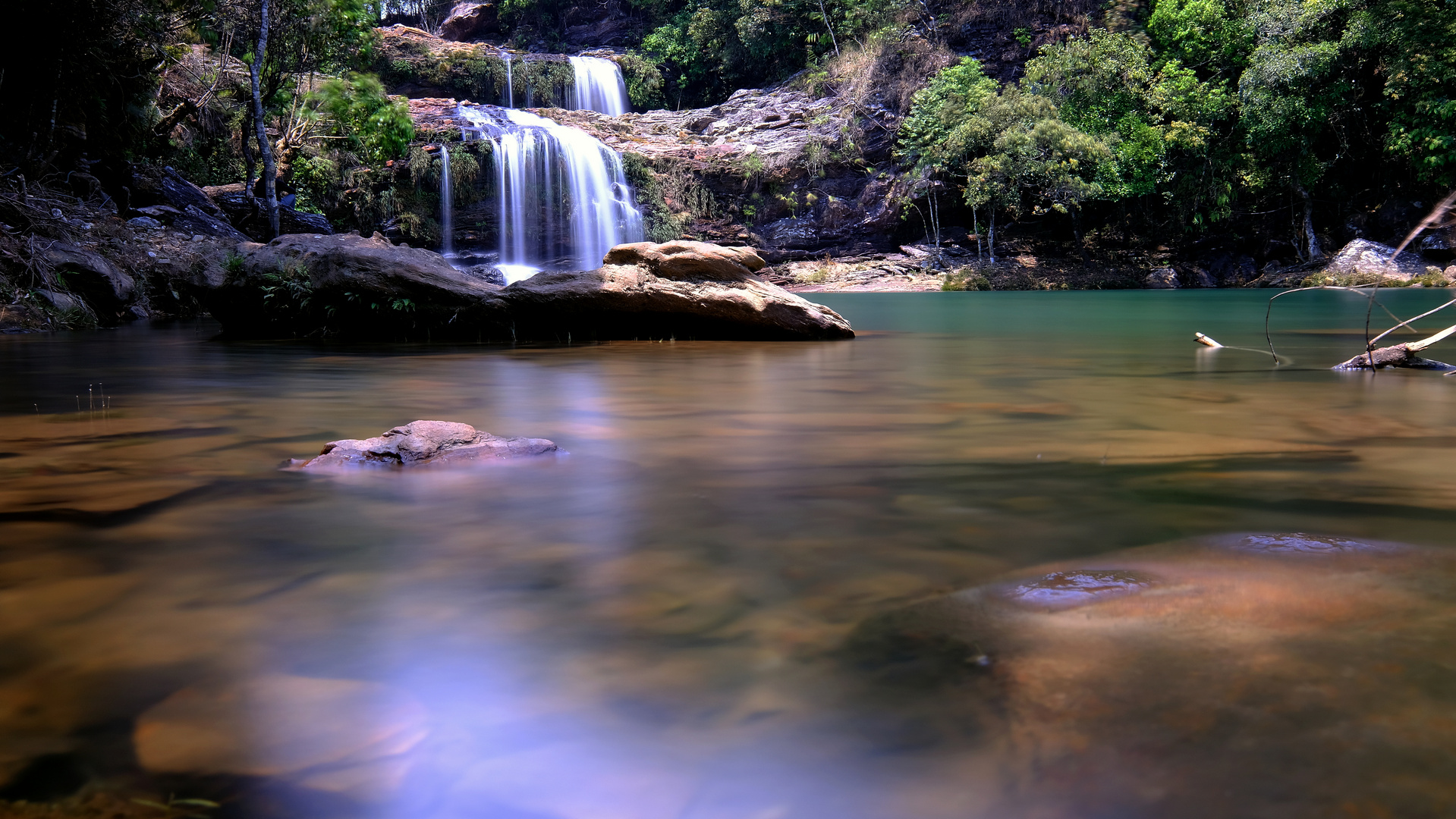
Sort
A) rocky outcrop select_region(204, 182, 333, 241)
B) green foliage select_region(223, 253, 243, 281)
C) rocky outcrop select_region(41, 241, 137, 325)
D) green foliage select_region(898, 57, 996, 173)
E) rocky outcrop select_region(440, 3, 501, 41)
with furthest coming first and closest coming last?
1. rocky outcrop select_region(440, 3, 501, 41)
2. green foliage select_region(898, 57, 996, 173)
3. rocky outcrop select_region(204, 182, 333, 241)
4. rocky outcrop select_region(41, 241, 137, 325)
5. green foliage select_region(223, 253, 243, 281)

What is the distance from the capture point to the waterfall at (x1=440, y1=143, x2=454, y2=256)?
24156 millimetres

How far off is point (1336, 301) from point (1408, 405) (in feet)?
48.9

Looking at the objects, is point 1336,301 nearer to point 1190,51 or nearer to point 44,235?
point 1190,51

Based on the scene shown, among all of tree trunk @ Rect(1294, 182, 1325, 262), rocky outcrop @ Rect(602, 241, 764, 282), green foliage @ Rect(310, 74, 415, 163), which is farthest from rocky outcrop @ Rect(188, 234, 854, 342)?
tree trunk @ Rect(1294, 182, 1325, 262)

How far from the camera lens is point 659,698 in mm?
1338

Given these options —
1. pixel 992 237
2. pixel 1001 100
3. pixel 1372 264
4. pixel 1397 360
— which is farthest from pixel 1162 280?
pixel 1397 360

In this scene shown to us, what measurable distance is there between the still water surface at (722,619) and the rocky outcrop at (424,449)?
0.52 feet

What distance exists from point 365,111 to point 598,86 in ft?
62.3

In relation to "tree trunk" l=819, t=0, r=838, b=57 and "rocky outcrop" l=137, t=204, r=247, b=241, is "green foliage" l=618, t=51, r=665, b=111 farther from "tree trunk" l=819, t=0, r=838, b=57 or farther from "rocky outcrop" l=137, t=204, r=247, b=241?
"rocky outcrop" l=137, t=204, r=247, b=241

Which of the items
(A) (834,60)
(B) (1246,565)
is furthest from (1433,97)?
(B) (1246,565)

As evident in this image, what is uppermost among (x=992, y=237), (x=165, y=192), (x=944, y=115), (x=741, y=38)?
(x=741, y=38)

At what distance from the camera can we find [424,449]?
3.00m

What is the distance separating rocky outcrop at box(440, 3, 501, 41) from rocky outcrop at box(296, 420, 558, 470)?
4312 cm

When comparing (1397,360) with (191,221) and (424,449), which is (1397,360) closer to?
(424,449)
